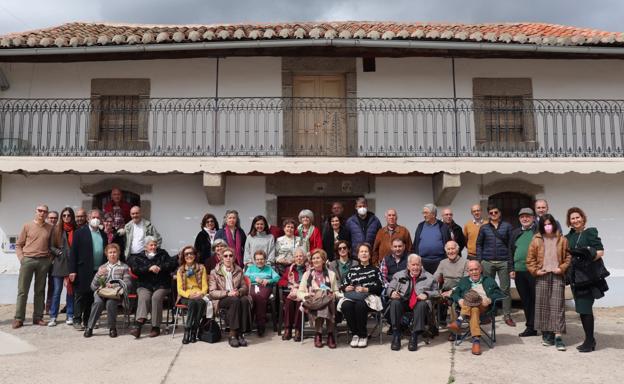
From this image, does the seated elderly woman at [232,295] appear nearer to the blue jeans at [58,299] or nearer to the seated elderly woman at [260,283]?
the seated elderly woman at [260,283]

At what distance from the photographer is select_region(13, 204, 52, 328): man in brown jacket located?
7.11 m

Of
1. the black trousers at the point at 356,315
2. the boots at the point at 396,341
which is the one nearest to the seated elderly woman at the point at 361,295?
the black trousers at the point at 356,315

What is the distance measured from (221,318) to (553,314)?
152 inches

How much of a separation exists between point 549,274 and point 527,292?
0.78 meters

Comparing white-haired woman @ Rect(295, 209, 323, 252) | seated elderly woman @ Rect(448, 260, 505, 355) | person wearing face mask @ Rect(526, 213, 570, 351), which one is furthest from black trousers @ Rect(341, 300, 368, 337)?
person wearing face mask @ Rect(526, 213, 570, 351)

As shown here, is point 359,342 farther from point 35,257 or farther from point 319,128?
point 319,128

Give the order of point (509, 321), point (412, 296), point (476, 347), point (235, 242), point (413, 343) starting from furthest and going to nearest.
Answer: point (235, 242) < point (509, 321) < point (412, 296) < point (413, 343) < point (476, 347)

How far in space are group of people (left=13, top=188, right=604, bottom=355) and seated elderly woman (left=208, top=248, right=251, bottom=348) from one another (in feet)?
0.04

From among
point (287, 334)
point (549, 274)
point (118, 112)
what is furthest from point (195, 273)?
point (118, 112)

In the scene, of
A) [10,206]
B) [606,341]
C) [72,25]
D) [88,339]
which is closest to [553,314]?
[606,341]

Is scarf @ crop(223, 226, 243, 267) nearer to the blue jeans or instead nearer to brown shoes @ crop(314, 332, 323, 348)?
brown shoes @ crop(314, 332, 323, 348)

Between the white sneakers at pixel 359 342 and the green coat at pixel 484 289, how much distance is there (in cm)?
111

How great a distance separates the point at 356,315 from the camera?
19.6 feet

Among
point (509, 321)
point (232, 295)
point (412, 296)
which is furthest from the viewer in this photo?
point (509, 321)
